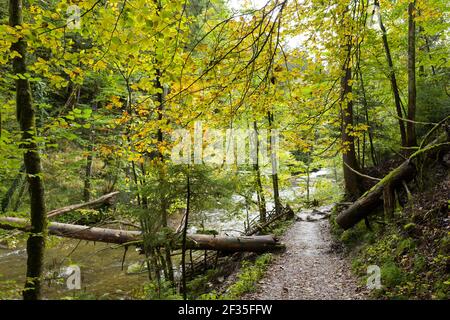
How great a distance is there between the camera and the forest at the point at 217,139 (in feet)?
13.1

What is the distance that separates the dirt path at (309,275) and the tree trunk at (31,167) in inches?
163

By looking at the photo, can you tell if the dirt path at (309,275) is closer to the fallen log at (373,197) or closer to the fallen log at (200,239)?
the fallen log at (200,239)

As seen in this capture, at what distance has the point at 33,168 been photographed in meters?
4.59

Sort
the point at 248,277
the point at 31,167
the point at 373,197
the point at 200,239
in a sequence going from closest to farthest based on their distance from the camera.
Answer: the point at 31,167 < the point at 248,277 < the point at 373,197 < the point at 200,239

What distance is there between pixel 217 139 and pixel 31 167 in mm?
5575

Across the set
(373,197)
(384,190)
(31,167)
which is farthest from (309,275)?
(31,167)

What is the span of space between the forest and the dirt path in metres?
0.06

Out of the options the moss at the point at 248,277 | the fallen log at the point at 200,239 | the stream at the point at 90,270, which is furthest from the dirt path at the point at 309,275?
the stream at the point at 90,270

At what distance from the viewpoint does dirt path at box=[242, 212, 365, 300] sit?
6473mm

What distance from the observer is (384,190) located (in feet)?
27.6

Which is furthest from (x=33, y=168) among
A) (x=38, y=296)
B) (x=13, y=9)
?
(x=13, y=9)

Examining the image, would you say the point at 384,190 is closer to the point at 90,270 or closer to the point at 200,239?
the point at 200,239

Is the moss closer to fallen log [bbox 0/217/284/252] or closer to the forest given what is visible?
the forest
